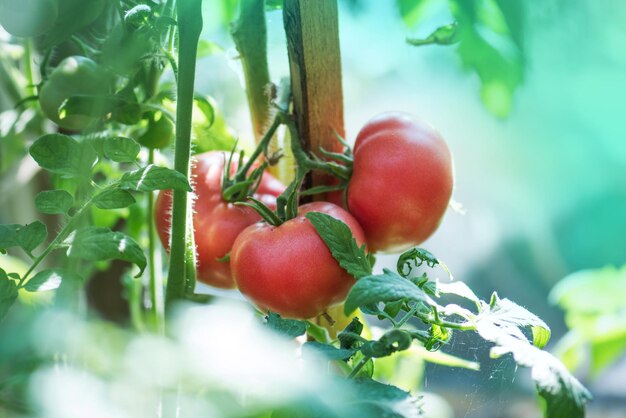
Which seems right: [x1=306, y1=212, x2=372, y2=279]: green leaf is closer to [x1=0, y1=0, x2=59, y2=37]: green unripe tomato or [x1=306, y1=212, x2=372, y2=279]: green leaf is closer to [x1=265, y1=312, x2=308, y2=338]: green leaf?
[x1=265, y1=312, x2=308, y2=338]: green leaf

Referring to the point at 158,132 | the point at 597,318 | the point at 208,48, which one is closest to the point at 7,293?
the point at 158,132

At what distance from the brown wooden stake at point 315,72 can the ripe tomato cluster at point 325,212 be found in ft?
0.09

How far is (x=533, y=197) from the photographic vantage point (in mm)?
2096

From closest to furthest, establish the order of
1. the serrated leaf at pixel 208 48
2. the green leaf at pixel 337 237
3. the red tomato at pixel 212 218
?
the green leaf at pixel 337 237 < the red tomato at pixel 212 218 < the serrated leaf at pixel 208 48

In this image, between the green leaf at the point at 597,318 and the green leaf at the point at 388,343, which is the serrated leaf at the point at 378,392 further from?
the green leaf at the point at 597,318

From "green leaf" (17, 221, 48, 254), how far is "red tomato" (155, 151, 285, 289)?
0.16 metres

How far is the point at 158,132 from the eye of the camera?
56 centimetres

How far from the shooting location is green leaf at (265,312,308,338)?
363 millimetres

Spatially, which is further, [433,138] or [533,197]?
[533,197]

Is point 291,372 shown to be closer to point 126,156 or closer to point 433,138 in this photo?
point 126,156

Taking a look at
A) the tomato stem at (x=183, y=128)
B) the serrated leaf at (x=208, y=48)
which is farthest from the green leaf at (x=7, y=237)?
→ the serrated leaf at (x=208, y=48)

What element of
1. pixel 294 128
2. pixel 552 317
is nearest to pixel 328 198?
pixel 294 128

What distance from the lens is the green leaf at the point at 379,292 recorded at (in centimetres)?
33

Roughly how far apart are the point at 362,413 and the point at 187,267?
8.7 inches
